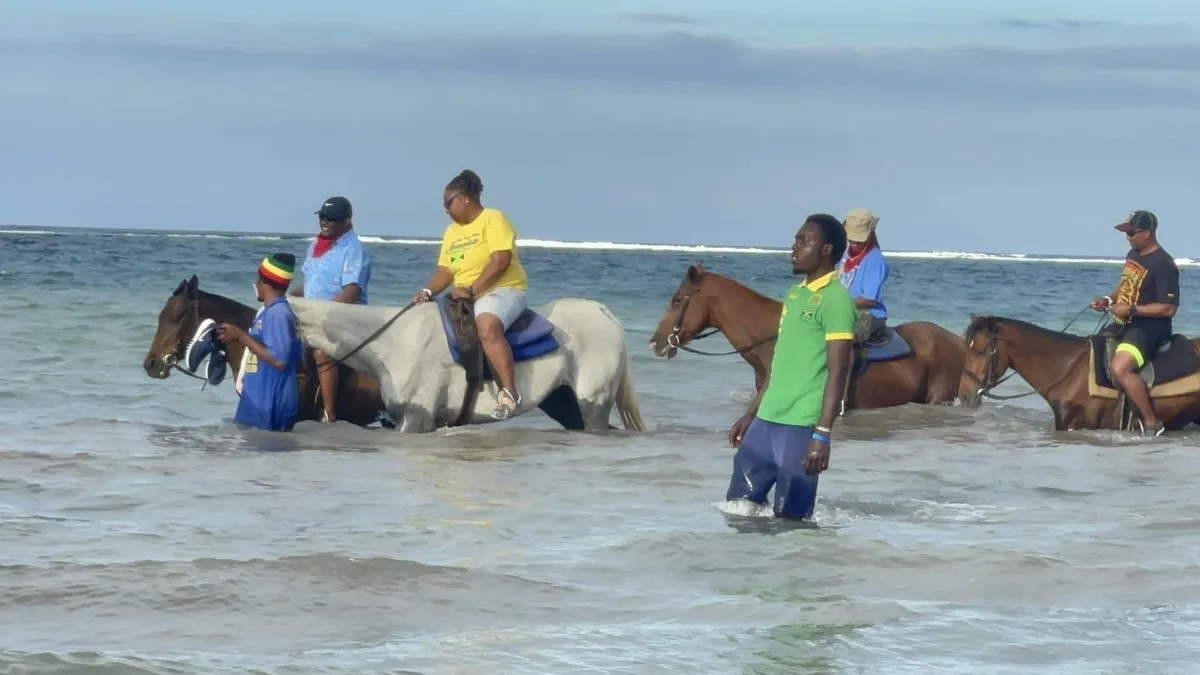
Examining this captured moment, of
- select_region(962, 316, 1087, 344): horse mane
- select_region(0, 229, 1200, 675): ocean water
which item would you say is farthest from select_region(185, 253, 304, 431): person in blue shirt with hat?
select_region(962, 316, 1087, 344): horse mane

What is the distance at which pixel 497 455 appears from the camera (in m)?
11.1

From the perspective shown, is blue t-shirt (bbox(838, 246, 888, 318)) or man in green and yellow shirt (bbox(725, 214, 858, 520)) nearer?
man in green and yellow shirt (bbox(725, 214, 858, 520))

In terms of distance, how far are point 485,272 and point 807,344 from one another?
154 inches

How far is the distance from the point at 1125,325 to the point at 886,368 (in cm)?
197

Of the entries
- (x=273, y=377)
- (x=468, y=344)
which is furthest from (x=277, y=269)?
(x=468, y=344)

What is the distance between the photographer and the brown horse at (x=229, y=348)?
1118 centimetres

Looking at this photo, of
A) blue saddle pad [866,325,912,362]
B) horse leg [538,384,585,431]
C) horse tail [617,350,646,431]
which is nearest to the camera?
horse leg [538,384,585,431]

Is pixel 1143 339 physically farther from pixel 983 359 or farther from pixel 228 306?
pixel 228 306

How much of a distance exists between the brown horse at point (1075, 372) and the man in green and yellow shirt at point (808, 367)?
19.3 feet

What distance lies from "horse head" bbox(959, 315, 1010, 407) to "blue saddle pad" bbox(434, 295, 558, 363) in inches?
148

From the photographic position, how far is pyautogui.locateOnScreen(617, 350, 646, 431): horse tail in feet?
39.5

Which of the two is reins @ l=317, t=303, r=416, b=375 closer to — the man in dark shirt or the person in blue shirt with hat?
the person in blue shirt with hat

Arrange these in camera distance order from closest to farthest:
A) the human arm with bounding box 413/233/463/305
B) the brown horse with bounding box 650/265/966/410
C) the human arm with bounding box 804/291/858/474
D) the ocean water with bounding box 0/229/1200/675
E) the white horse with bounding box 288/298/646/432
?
the ocean water with bounding box 0/229/1200/675
the human arm with bounding box 804/291/858/474
the white horse with bounding box 288/298/646/432
the human arm with bounding box 413/233/463/305
the brown horse with bounding box 650/265/966/410

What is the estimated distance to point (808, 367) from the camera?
7465 mm
